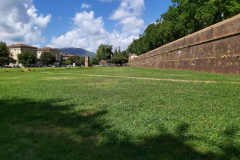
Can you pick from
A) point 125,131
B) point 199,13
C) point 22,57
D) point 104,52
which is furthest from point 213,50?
point 104,52

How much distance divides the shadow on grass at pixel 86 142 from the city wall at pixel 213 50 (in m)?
10.1

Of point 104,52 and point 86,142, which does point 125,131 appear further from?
point 104,52

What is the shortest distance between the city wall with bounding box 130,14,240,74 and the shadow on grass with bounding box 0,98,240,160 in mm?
10101

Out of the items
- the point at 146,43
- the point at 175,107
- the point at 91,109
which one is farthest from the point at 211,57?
the point at 146,43

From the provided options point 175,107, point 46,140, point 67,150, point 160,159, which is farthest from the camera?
point 175,107

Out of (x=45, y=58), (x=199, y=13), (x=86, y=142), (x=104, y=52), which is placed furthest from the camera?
(x=104, y=52)

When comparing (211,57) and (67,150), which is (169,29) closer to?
(211,57)

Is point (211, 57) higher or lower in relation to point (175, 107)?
higher

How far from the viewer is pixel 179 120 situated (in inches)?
128

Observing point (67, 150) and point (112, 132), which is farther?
point (112, 132)

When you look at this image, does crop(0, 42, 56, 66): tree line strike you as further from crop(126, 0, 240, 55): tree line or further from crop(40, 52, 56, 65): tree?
crop(126, 0, 240, 55): tree line

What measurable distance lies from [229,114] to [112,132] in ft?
8.26

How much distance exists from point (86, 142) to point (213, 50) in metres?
13.4

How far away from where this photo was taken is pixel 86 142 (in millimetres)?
2578
